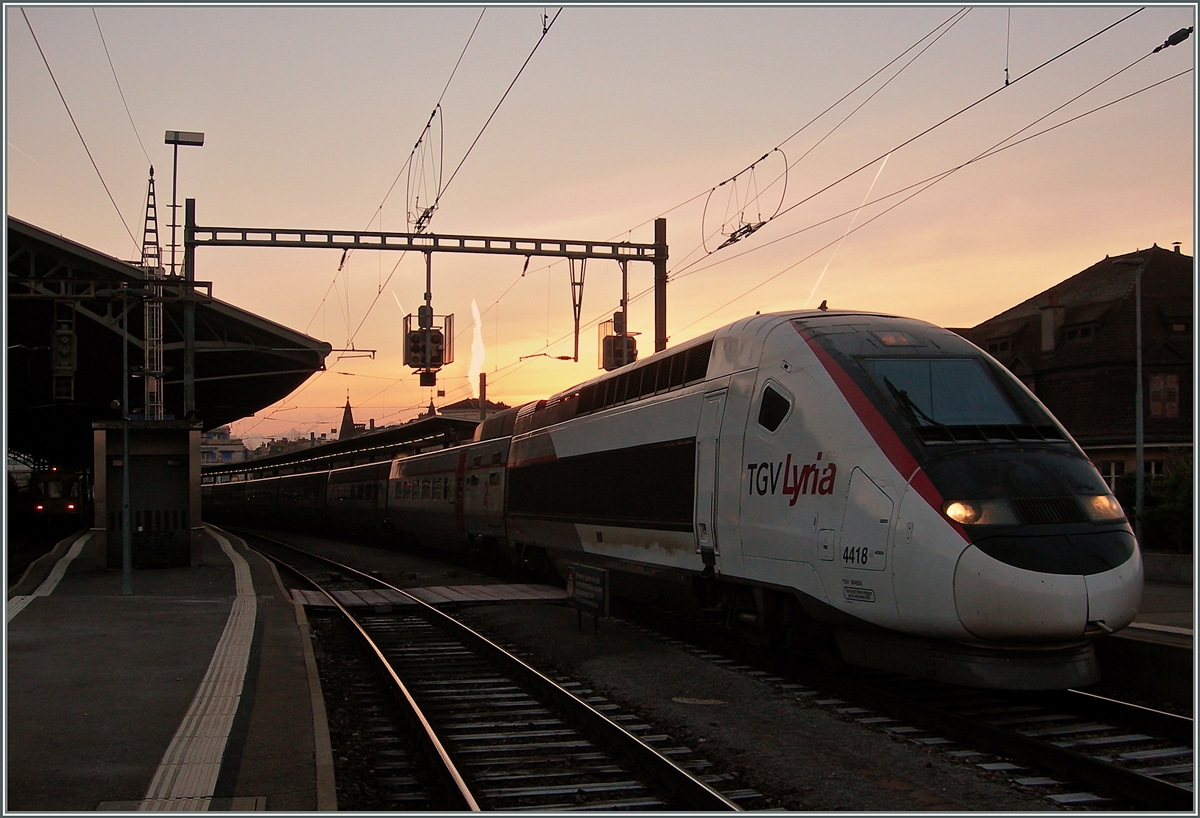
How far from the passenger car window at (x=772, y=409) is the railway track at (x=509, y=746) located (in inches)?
125

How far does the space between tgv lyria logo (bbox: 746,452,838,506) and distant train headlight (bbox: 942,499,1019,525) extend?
128 centimetres

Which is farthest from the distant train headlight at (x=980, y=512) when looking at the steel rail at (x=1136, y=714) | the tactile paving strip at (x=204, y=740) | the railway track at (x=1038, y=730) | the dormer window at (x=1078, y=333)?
the dormer window at (x=1078, y=333)

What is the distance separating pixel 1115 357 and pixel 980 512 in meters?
34.9

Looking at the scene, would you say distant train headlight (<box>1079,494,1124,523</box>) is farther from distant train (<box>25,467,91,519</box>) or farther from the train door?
distant train (<box>25,467,91,519</box>)

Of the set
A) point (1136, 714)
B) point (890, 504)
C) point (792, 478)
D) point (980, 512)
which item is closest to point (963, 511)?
point (980, 512)

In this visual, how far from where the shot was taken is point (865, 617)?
909 centimetres

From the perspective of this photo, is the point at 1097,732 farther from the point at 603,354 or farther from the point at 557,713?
the point at 603,354

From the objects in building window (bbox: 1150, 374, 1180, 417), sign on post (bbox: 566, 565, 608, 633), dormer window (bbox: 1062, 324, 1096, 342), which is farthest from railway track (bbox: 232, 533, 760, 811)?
dormer window (bbox: 1062, 324, 1096, 342)

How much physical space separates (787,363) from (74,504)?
182ft

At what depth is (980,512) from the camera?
8.41 m

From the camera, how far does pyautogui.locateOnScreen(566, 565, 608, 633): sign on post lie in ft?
44.3

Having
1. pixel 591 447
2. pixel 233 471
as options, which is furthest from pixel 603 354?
pixel 233 471

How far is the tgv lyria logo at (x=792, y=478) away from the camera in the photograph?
961cm

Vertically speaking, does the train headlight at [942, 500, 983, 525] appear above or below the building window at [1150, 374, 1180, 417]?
below
